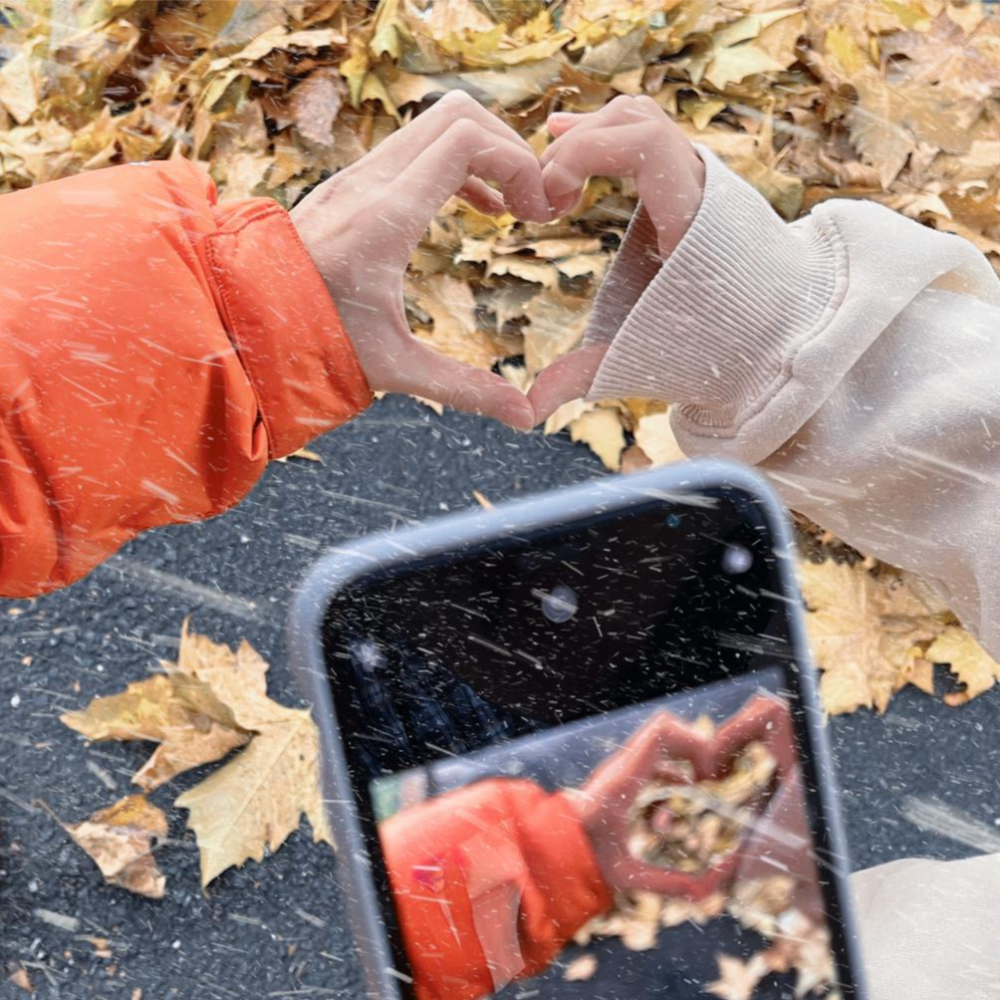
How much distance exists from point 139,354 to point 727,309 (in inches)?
22.4

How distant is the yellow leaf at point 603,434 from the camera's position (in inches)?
74.5

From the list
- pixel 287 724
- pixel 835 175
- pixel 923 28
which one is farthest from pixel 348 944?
pixel 923 28

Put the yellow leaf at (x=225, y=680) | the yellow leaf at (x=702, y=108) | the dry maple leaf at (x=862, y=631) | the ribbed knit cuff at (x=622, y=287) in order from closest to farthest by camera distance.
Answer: the ribbed knit cuff at (x=622, y=287) < the yellow leaf at (x=225, y=680) < the dry maple leaf at (x=862, y=631) < the yellow leaf at (x=702, y=108)

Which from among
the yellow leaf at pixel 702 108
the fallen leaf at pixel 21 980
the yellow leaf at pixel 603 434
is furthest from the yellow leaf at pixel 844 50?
the fallen leaf at pixel 21 980

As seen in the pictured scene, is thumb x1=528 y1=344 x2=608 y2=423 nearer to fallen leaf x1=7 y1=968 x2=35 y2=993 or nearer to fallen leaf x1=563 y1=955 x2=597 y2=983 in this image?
fallen leaf x1=563 y1=955 x2=597 y2=983

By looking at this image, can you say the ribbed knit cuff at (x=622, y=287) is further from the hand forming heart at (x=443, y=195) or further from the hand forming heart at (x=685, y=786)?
the hand forming heart at (x=685, y=786)

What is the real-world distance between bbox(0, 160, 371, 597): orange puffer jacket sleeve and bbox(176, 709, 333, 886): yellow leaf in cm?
64

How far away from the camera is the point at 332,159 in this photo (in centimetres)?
196

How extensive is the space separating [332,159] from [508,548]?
1008 mm

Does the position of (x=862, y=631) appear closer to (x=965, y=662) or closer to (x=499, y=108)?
(x=965, y=662)

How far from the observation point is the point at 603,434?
1.89 metres

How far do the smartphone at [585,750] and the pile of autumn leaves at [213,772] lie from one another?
348 millimetres

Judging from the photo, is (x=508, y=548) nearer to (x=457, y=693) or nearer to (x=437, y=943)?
(x=457, y=693)

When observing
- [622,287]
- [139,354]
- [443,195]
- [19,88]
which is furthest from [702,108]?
[139,354]
